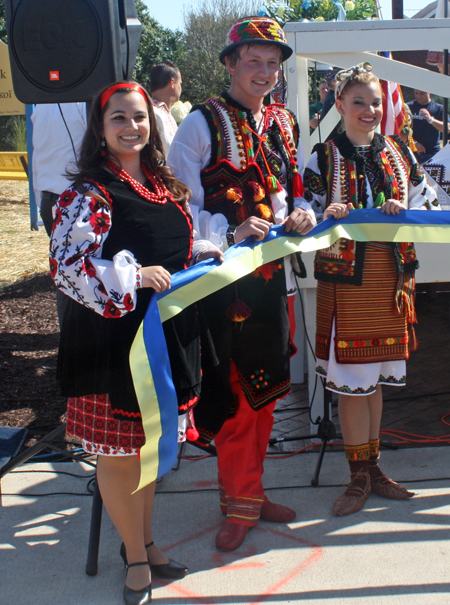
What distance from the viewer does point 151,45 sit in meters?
25.8

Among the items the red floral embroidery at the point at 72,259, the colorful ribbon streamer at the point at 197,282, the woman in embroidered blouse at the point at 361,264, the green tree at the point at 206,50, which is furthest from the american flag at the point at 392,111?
the green tree at the point at 206,50

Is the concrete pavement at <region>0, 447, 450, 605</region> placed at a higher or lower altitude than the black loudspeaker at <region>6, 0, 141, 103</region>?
lower

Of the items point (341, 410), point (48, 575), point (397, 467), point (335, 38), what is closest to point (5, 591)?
point (48, 575)

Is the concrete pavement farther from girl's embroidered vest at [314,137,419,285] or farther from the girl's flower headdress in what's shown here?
the girl's flower headdress

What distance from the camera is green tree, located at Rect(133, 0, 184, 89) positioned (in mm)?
24913

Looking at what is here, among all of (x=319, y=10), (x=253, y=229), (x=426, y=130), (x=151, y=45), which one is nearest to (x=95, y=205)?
(x=253, y=229)

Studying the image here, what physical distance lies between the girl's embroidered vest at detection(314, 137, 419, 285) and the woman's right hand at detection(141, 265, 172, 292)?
3.13ft

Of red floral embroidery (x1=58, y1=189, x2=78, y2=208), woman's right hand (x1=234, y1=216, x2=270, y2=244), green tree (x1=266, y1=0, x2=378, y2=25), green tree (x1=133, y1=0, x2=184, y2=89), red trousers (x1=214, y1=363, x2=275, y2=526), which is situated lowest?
red trousers (x1=214, y1=363, x2=275, y2=526)

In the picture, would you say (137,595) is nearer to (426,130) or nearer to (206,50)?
(426,130)

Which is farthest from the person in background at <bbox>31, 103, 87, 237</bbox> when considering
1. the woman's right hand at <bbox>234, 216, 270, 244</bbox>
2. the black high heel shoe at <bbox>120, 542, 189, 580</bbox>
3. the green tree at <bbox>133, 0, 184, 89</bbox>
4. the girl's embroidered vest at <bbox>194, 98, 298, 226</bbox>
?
the green tree at <bbox>133, 0, 184, 89</bbox>

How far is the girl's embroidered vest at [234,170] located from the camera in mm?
2438

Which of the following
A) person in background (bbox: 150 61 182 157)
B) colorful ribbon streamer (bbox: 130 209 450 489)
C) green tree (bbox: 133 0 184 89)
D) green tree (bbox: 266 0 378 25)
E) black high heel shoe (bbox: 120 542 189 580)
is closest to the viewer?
colorful ribbon streamer (bbox: 130 209 450 489)

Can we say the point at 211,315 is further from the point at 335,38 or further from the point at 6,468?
the point at 335,38

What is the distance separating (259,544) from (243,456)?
0.37 metres
